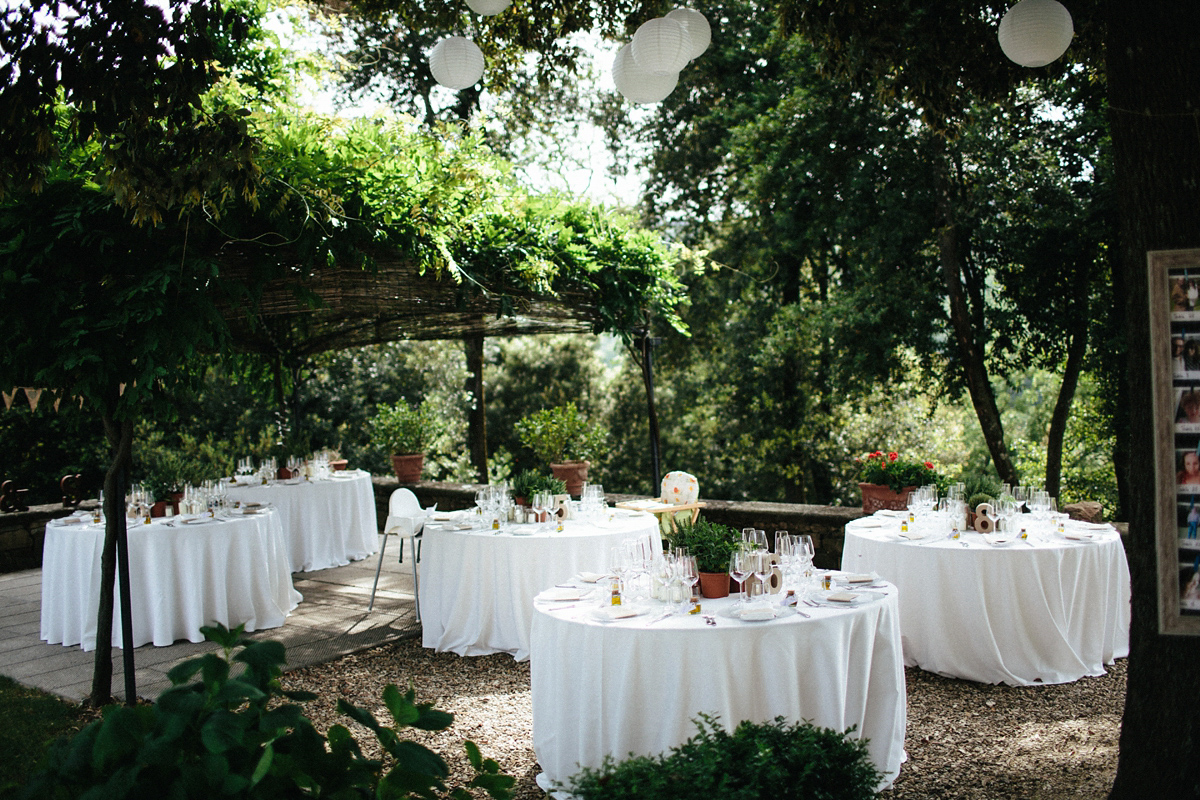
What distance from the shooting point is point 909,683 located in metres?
5.16

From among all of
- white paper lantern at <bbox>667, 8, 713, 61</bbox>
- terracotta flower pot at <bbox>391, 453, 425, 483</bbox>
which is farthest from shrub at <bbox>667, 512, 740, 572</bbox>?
terracotta flower pot at <bbox>391, 453, 425, 483</bbox>

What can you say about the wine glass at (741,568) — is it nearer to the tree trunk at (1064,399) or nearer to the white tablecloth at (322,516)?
the white tablecloth at (322,516)

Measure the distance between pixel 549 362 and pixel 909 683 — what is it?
13.7 meters

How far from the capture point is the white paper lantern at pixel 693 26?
14.5ft

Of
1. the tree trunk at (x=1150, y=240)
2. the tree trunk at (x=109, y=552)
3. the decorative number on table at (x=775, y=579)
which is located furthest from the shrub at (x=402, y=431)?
the tree trunk at (x=1150, y=240)

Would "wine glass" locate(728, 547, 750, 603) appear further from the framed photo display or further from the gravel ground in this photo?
the framed photo display

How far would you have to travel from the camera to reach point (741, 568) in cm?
376

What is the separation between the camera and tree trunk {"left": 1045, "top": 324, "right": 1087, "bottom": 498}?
995 centimetres

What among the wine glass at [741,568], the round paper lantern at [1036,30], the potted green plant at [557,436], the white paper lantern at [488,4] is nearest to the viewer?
the wine glass at [741,568]

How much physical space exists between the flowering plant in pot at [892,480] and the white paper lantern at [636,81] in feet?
12.5

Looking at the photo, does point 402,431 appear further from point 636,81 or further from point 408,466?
point 636,81

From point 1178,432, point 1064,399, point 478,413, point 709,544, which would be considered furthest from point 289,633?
point 1064,399

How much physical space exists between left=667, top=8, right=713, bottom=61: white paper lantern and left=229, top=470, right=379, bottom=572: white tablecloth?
648 centimetres

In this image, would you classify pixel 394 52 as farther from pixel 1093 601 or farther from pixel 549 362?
pixel 1093 601
